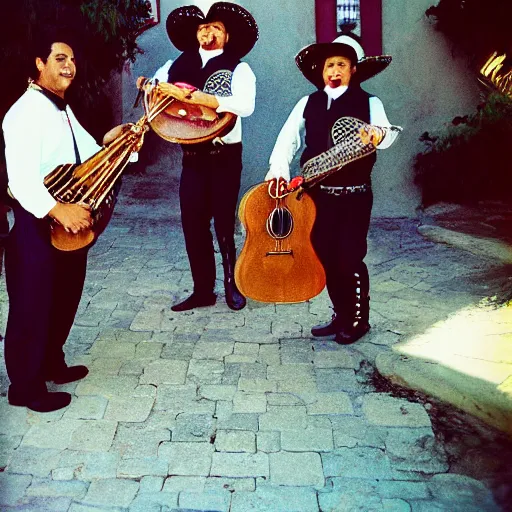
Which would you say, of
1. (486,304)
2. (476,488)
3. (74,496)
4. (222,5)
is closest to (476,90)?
(486,304)

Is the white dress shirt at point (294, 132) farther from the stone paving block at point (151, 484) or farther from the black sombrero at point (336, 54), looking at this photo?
the stone paving block at point (151, 484)

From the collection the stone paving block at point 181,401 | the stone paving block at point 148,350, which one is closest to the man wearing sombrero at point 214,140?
the stone paving block at point 148,350

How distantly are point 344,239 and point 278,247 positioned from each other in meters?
0.41

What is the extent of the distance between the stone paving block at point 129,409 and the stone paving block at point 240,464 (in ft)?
1.85

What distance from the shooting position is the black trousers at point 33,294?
3.62m

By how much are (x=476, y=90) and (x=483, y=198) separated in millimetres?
1202

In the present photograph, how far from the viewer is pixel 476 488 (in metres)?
3.21

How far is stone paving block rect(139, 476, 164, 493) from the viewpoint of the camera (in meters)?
3.22

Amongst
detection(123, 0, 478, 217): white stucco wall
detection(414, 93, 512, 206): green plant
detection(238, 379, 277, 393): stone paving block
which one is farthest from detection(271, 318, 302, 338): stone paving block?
detection(414, 93, 512, 206): green plant

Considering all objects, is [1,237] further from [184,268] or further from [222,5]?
[222,5]

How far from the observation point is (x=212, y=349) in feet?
15.4

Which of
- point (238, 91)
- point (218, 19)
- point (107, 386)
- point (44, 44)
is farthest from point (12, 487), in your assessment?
point (218, 19)

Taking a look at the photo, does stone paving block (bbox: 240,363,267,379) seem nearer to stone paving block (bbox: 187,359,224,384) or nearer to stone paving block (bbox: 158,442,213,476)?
stone paving block (bbox: 187,359,224,384)

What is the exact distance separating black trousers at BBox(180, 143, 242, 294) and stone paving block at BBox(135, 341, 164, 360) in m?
0.76
